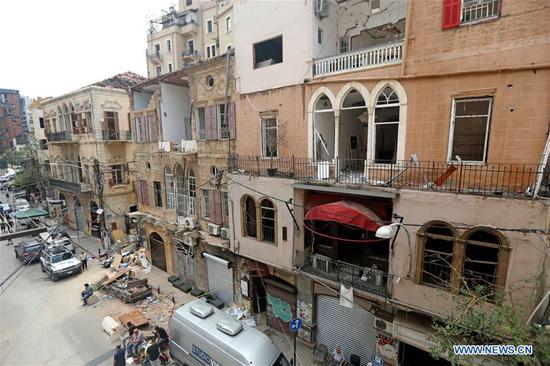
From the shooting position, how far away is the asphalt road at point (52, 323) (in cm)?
1223

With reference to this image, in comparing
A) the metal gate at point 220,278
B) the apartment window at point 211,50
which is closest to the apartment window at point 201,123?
the metal gate at point 220,278

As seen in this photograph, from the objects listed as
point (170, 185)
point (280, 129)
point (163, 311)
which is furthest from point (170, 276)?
point (280, 129)

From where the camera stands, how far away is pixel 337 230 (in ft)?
37.0

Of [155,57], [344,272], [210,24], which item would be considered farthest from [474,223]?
[155,57]

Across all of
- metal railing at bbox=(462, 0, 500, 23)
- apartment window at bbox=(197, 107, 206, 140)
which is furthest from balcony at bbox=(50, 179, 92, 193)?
metal railing at bbox=(462, 0, 500, 23)

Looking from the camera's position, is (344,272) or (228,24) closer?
(344,272)

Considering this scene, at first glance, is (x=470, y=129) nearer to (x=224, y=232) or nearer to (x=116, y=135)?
(x=224, y=232)

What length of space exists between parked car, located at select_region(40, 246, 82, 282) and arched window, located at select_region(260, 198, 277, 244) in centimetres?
1673

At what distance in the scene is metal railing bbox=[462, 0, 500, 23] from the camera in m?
7.28

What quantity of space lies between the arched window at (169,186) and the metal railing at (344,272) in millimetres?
11099

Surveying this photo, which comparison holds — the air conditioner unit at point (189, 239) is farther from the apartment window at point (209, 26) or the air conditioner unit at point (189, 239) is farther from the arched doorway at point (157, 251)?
the apartment window at point (209, 26)

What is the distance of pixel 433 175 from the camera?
27.7 ft

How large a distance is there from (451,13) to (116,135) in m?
27.2

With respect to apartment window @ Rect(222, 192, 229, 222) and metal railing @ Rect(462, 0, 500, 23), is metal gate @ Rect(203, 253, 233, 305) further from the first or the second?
metal railing @ Rect(462, 0, 500, 23)
